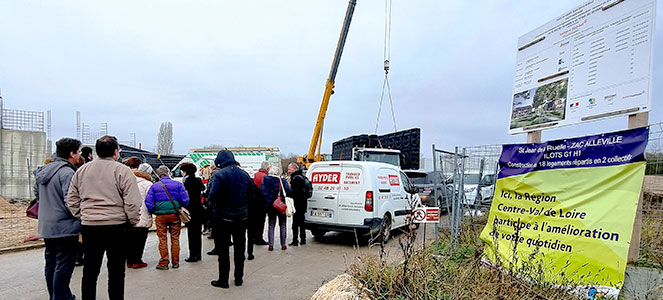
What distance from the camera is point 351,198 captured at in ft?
25.0

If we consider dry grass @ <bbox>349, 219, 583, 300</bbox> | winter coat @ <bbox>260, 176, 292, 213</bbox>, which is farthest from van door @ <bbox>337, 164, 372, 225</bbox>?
dry grass @ <bbox>349, 219, 583, 300</bbox>

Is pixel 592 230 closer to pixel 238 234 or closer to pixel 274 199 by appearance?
pixel 238 234

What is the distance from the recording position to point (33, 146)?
47.6ft

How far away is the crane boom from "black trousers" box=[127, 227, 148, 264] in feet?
36.7

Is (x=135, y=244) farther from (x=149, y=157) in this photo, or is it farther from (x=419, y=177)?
(x=149, y=157)

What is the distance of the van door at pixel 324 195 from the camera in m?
7.80

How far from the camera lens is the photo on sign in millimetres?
4895

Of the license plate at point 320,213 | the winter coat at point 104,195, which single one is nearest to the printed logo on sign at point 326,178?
the license plate at point 320,213

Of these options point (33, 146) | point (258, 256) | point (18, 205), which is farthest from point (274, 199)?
point (33, 146)

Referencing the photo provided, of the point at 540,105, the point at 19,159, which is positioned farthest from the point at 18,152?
the point at 540,105

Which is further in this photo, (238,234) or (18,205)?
(18,205)

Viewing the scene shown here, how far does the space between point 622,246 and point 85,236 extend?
18.1ft

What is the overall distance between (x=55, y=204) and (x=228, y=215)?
1949 millimetres

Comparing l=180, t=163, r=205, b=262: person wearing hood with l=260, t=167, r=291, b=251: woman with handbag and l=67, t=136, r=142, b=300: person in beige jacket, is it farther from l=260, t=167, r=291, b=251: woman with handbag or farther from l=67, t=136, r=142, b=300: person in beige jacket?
l=67, t=136, r=142, b=300: person in beige jacket
